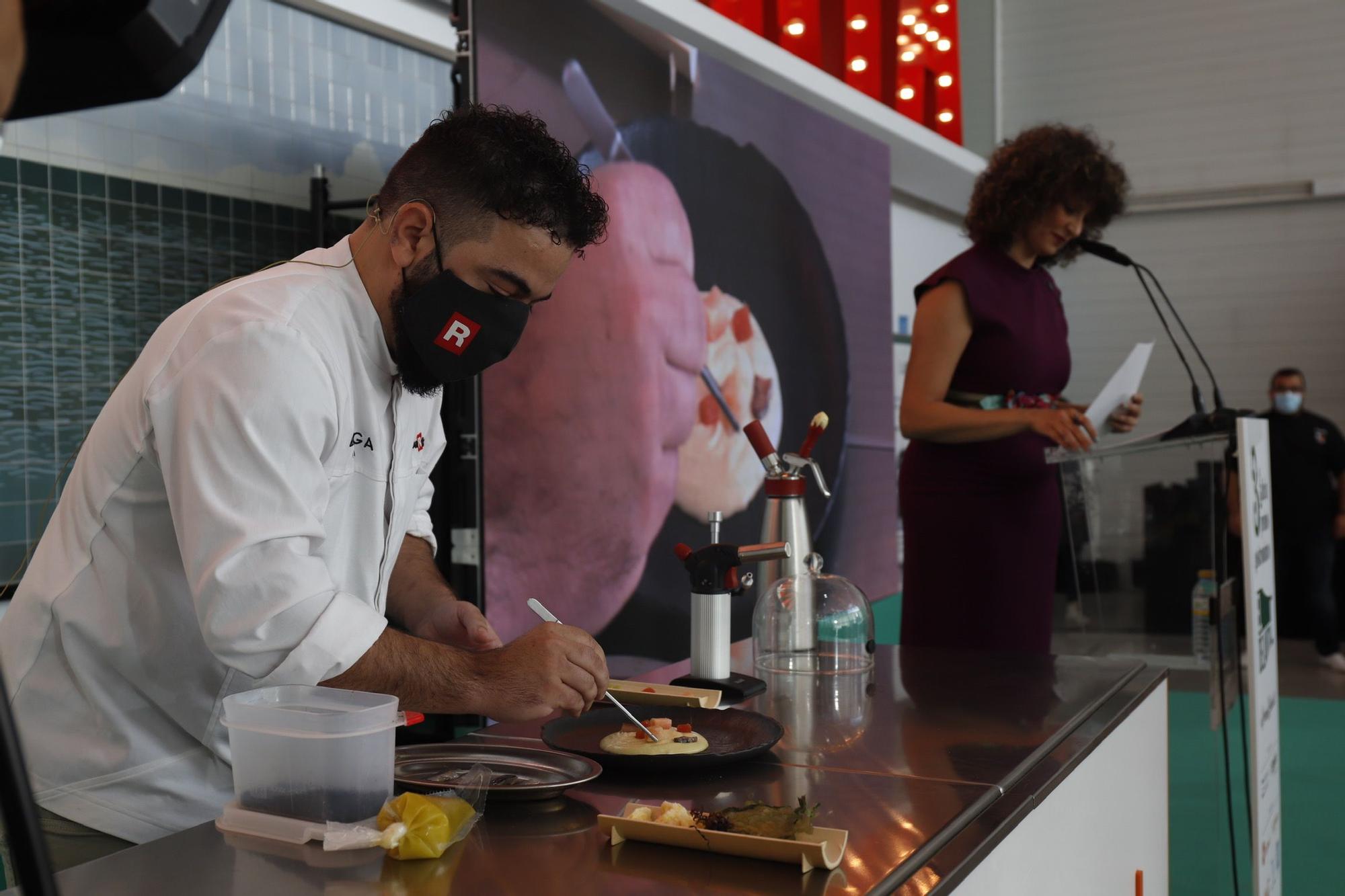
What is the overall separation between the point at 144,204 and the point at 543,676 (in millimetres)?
2489

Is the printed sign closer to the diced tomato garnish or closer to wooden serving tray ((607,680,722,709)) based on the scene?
wooden serving tray ((607,680,722,709))

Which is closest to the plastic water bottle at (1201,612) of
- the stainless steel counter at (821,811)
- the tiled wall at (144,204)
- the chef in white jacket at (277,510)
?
the stainless steel counter at (821,811)

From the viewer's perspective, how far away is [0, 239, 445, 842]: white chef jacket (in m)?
1.12

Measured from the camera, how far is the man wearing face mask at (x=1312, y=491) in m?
6.05

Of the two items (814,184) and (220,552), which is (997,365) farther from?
(814,184)

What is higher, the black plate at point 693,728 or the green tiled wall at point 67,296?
the green tiled wall at point 67,296

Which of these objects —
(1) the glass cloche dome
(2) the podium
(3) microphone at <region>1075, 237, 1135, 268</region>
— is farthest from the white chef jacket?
(2) the podium

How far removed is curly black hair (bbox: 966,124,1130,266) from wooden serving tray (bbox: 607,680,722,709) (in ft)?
4.49

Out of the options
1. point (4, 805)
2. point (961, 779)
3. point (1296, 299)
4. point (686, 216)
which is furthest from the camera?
point (1296, 299)

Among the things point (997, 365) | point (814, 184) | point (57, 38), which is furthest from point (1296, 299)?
point (57, 38)

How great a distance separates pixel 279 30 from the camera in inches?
140

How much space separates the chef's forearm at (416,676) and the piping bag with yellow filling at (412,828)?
20 cm

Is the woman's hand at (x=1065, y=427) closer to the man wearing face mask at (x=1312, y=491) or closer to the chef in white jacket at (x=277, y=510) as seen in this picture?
the chef in white jacket at (x=277, y=510)

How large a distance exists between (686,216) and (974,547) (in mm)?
2166
